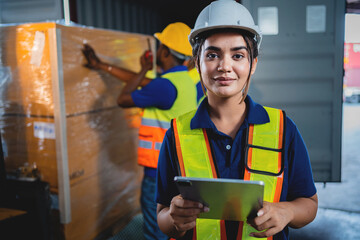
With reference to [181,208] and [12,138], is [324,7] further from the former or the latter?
[12,138]

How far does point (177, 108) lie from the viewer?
8.36 feet

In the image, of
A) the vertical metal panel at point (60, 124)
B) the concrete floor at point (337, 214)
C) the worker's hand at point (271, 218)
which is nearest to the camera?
the worker's hand at point (271, 218)

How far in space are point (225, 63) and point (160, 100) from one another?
1.34 metres

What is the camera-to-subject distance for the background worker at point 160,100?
8.13 ft

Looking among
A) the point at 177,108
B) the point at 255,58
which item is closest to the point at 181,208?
the point at 255,58

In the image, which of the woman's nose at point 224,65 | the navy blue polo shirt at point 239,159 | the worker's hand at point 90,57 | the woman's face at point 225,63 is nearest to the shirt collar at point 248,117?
the navy blue polo shirt at point 239,159

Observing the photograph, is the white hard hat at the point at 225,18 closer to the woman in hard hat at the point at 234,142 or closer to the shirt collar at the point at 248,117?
the woman in hard hat at the point at 234,142

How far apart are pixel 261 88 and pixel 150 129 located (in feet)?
3.35

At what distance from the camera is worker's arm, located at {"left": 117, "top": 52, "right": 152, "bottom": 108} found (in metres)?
2.63

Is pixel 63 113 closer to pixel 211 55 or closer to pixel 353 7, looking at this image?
pixel 211 55

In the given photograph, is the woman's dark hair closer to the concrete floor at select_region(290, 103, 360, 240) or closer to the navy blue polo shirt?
the navy blue polo shirt

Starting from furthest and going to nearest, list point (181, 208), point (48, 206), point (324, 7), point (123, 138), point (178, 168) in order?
point (123, 138)
point (324, 7)
point (48, 206)
point (178, 168)
point (181, 208)

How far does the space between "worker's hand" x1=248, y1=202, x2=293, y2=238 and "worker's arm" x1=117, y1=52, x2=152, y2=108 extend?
1726 millimetres

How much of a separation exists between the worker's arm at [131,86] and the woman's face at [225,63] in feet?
4.80
